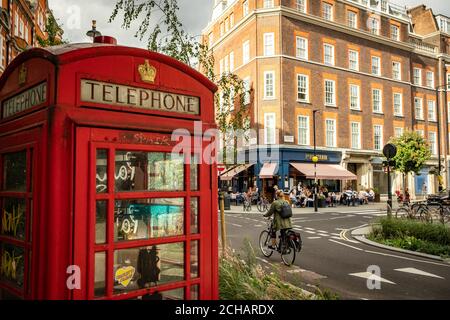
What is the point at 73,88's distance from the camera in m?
2.43

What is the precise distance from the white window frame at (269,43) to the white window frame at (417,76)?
18.0 m

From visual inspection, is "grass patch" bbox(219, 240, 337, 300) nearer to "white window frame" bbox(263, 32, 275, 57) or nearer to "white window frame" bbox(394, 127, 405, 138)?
"white window frame" bbox(263, 32, 275, 57)

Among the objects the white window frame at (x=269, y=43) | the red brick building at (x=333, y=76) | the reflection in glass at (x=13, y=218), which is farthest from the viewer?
the white window frame at (x=269, y=43)

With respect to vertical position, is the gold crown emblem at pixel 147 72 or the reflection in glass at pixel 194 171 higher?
the gold crown emblem at pixel 147 72

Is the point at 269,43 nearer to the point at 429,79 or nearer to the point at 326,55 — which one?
the point at 326,55

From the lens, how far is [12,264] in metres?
2.71

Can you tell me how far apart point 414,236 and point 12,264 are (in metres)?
11.0

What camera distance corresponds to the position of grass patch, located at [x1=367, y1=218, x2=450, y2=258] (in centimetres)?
1004

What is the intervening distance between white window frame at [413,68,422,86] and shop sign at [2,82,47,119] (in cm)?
4200

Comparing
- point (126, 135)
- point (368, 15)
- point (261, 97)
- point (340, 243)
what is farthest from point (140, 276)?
point (368, 15)

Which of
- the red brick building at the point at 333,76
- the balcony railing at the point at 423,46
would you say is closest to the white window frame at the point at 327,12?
the red brick building at the point at 333,76

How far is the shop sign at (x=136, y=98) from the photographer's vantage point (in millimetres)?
2525

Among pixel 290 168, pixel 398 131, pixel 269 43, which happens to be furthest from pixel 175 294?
pixel 398 131

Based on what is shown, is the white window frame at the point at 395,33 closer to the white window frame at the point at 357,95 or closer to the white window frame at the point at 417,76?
the white window frame at the point at 417,76
